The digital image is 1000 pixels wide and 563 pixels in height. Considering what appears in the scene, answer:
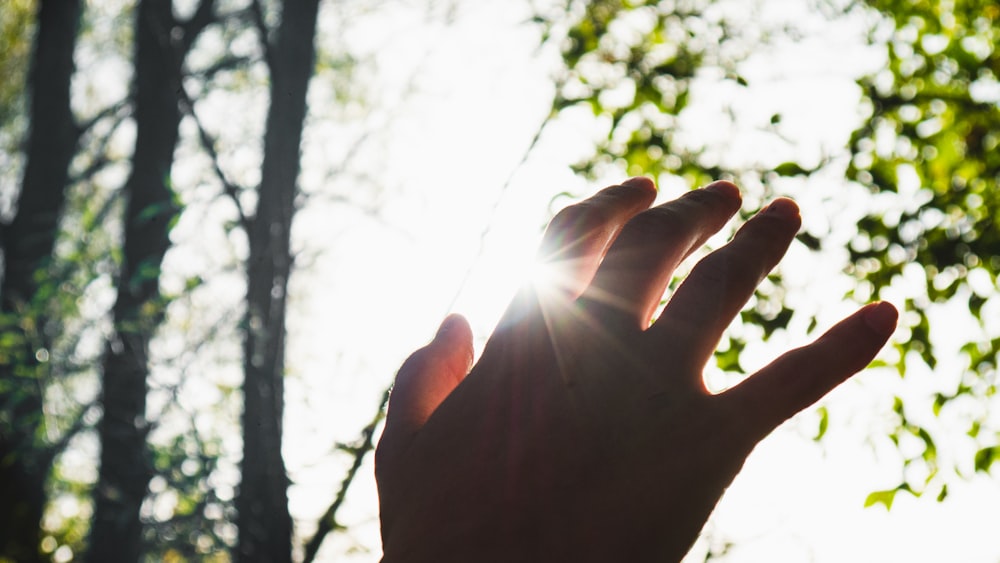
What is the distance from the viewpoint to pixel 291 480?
12.0 feet

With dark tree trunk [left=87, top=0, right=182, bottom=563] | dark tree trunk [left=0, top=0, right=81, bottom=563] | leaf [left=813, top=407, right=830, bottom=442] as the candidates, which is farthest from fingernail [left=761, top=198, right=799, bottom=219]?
dark tree trunk [left=0, top=0, right=81, bottom=563]

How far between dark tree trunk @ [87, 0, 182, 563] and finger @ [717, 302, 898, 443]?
302 centimetres

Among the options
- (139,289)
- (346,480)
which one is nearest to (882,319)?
(346,480)

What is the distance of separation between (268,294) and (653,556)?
3.16 meters

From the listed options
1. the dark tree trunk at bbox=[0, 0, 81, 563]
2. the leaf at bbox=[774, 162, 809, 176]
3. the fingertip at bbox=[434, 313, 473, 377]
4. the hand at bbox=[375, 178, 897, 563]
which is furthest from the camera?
the dark tree trunk at bbox=[0, 0, 81, 563]

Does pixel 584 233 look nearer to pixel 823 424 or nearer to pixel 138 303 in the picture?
pixel 823 424

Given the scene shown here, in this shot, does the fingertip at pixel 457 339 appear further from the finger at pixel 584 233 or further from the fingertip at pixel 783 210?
the fingertip at pixel 783 210

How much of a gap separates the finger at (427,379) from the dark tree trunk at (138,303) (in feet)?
8.12

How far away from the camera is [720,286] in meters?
1.08

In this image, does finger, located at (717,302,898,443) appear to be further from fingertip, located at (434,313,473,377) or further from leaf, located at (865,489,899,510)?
leaf, located at (865,489,899,510)

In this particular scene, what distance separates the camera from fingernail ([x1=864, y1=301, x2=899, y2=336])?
0.98m

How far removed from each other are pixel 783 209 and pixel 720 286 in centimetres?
19

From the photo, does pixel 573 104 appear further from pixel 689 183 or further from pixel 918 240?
pixel 918 240

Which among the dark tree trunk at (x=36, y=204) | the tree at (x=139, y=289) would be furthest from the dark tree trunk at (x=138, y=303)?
the dark tree trunk at (x=36, y=204)
